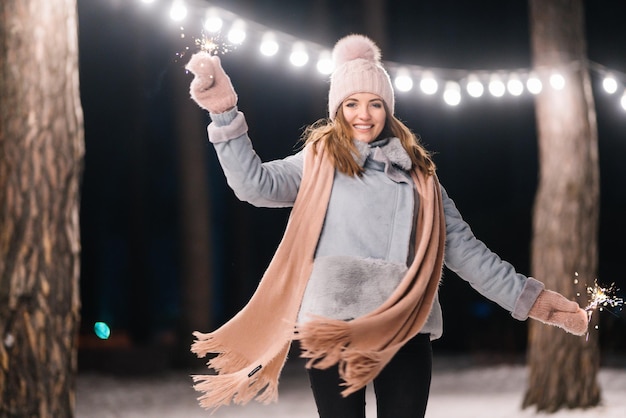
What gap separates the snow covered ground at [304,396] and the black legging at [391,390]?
404 centimetres

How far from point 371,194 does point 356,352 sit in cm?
49

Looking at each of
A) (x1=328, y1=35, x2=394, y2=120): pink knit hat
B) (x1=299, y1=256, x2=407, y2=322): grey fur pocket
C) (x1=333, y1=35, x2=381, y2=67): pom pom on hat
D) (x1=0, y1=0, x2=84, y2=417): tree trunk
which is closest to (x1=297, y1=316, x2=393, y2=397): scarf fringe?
(x1=299, y1=256, x2=407, y2=322): grey fur pocket

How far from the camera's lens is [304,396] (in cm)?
829

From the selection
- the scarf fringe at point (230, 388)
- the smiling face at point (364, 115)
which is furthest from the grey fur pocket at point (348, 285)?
the smiling face at point (364, 115)

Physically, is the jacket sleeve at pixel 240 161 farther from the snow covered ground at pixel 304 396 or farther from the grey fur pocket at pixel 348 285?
the snow covered ground at pixel 304 396

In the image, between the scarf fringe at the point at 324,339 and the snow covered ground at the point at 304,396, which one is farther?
the snow covered ground at the point at 304,396

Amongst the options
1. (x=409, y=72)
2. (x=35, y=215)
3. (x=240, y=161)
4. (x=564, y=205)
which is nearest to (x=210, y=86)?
(x=240, y=161)

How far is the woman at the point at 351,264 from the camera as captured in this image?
2643 millimetres

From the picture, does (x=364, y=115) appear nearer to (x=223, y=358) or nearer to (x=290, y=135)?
(x=223, y=358)

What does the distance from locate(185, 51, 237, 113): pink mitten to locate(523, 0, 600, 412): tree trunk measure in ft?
14.7

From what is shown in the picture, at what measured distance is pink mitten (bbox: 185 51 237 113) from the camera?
2.64 meters

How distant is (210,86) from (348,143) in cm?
46

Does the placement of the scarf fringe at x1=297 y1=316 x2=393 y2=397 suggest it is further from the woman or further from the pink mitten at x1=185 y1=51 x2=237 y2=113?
the pink mitten at x1=185 y1=51 x2=237 y2=113

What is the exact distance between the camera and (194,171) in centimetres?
1093
